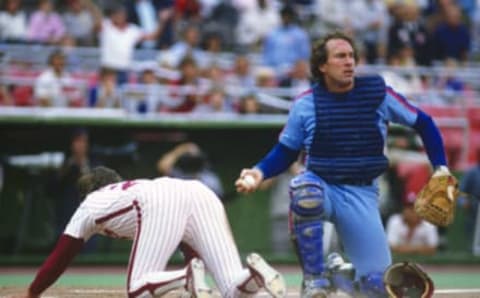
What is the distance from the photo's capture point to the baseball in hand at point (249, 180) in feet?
25.5

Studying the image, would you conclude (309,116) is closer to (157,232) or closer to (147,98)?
(157,232)

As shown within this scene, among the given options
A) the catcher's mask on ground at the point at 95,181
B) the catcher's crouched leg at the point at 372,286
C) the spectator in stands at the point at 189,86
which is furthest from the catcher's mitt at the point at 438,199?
the spectator in stands at the point at 189,86

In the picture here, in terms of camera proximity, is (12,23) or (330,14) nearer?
(12,23)

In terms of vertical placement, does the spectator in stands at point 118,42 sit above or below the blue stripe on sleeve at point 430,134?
below

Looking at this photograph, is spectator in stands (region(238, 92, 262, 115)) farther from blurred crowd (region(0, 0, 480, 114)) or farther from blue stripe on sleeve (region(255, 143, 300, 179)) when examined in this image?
blue stripe on sleeve (region(255, 143, 300, 179))

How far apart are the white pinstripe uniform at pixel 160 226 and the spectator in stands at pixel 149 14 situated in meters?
10.0

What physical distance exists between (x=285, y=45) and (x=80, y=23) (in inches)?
111

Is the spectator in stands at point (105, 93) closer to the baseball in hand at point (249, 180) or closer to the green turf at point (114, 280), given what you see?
the green turf at point (114, 280)

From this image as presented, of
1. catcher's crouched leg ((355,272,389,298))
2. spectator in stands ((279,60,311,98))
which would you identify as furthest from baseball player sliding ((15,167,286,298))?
spectator in stands ((279,60,311,98))

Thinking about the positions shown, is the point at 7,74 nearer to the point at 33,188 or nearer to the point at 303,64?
the point at 33,188

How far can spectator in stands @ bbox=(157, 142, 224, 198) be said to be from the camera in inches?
583

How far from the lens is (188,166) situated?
14.8m

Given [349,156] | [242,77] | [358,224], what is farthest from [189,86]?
[358,224]

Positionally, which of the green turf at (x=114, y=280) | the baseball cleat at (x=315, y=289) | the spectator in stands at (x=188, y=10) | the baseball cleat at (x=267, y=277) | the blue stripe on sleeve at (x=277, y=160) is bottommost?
the green turf at (x=114, y=280)
